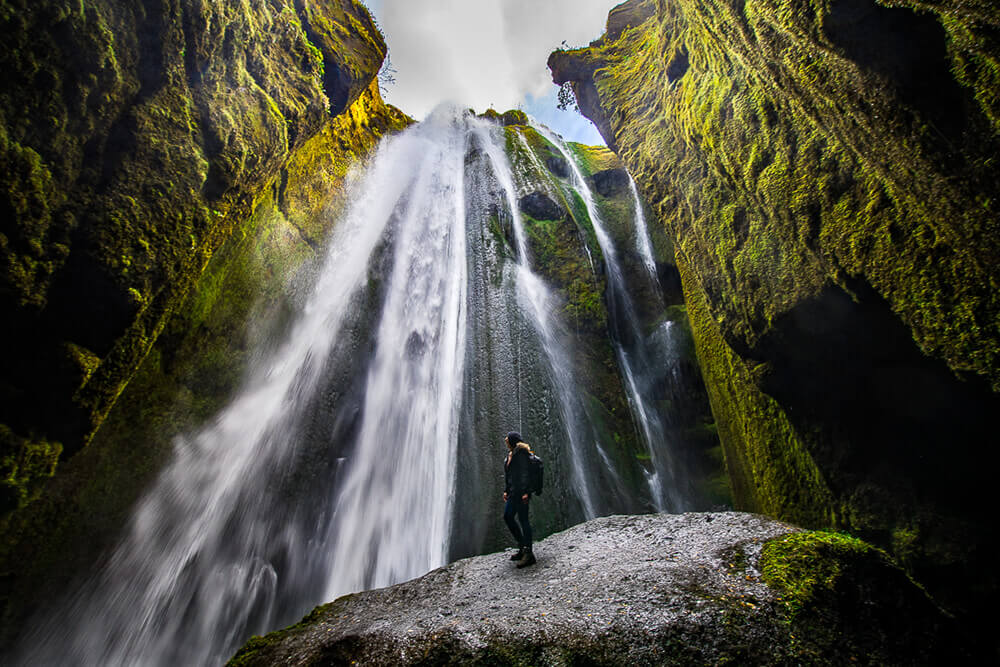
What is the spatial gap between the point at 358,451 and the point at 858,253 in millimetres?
9318

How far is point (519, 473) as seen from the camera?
13.7 ft

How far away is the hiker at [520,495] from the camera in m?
4.17

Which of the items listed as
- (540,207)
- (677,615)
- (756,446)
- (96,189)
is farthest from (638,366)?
(96,189)

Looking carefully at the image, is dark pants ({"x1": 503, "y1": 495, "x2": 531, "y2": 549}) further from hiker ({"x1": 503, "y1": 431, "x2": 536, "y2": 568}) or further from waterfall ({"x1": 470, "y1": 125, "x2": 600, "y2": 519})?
waterfall ({"x1": 470, "y1": 125, "x2": 600, "y2": 519})

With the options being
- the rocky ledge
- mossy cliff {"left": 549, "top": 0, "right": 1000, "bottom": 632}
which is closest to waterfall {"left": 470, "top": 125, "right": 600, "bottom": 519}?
mossy cliff {"left": 549, "top": 0, "right": 1000, "bottom": 632}

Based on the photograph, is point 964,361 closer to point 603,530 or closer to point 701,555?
point 701,555

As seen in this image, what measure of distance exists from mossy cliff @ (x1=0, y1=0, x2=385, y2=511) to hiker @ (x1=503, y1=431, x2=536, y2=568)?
418 cm

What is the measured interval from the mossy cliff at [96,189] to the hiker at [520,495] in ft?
13.7

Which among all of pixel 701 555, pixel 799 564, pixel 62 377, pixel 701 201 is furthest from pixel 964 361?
pixel 62 377

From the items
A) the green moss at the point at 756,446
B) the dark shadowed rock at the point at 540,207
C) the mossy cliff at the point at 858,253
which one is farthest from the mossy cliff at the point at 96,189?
the dark shadowed rock at the point at 540,207

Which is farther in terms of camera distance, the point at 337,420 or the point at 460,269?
the point at 460,269

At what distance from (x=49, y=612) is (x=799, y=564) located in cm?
813

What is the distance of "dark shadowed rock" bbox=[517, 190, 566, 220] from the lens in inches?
568

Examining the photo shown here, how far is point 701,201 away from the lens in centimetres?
661
